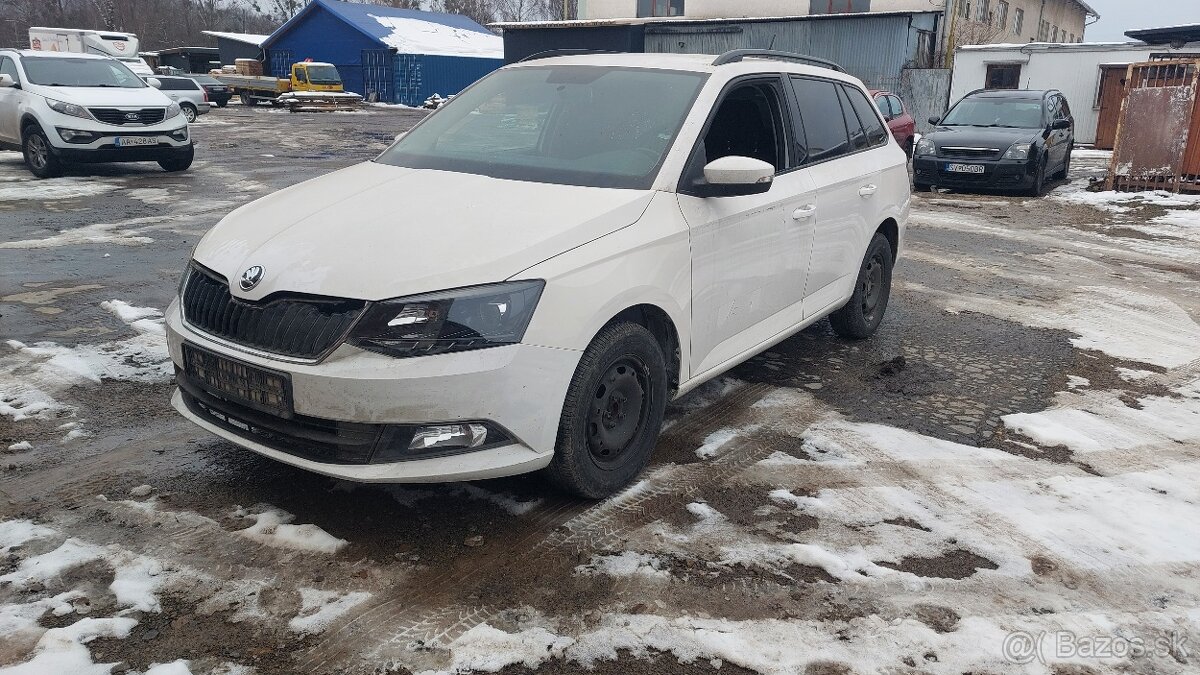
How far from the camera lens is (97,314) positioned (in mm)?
5926

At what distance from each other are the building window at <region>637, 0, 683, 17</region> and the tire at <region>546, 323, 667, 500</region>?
115ft

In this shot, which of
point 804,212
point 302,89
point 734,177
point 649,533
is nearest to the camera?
point 649,533

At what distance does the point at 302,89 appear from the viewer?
37312 millimetres

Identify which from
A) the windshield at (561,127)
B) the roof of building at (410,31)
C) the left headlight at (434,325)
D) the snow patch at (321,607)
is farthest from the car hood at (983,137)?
the roof of building at (410,31)

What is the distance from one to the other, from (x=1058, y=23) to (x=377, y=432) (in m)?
54.8

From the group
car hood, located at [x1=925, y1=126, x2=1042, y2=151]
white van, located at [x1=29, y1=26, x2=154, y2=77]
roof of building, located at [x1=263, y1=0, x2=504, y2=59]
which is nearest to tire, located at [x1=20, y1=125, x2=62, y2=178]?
car hood, located at [x1=925, y1=126, x2=1042, y2=151]

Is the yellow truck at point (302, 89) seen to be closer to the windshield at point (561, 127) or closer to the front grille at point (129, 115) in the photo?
the front grille at point (129, 115)

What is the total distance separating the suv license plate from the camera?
13688mm

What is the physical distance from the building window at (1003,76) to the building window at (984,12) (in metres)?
8.86

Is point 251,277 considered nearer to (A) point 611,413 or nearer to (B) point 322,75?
(A) point 611,413

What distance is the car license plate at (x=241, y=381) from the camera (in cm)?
303

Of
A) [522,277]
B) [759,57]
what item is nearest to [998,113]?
[759,57]

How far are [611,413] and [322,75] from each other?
124 ft

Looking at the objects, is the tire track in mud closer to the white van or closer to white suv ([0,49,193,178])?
white suv ([0,49,193,178])
